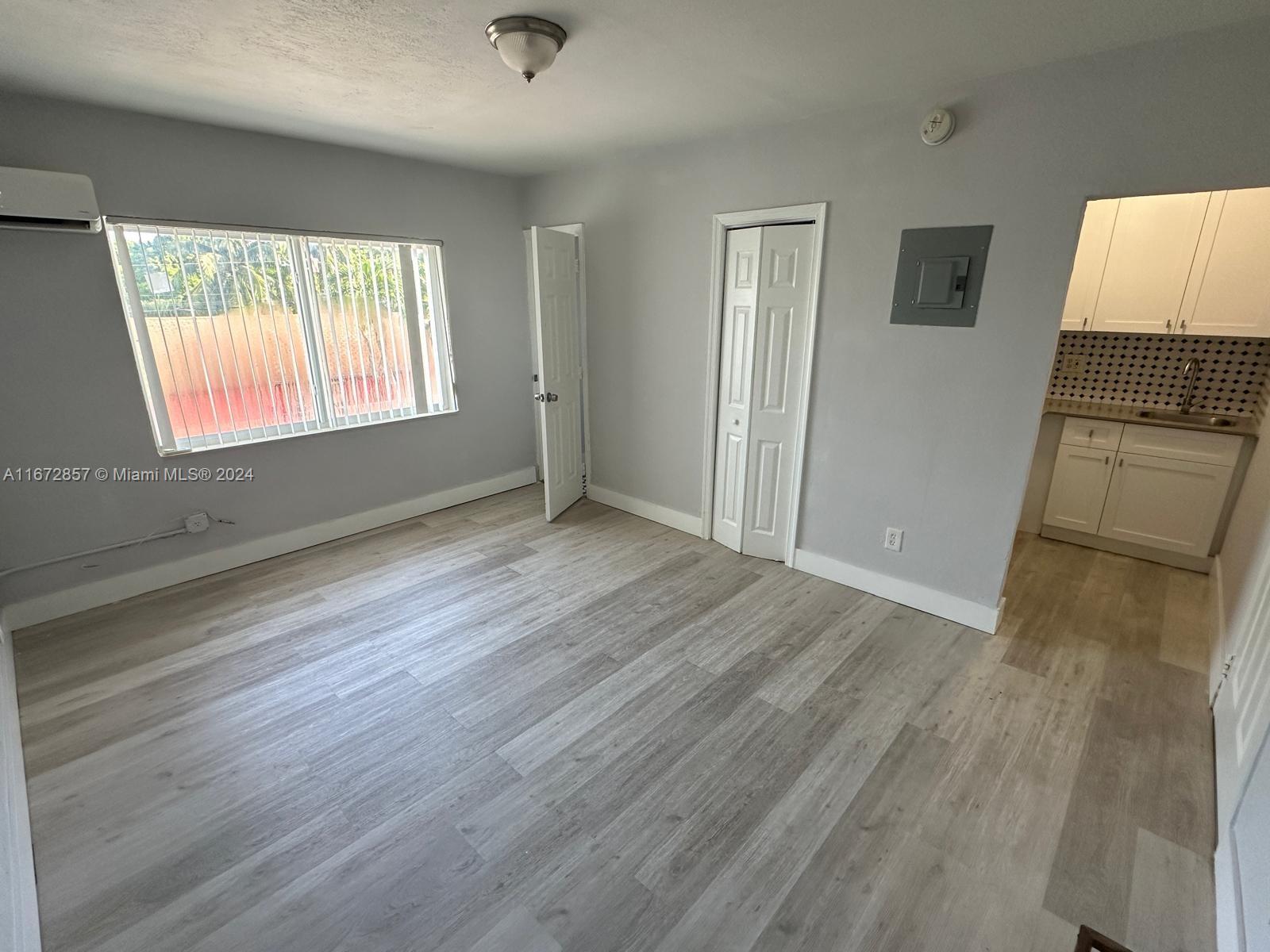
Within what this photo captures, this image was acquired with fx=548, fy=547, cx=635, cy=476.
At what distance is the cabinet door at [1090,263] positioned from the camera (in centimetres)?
327

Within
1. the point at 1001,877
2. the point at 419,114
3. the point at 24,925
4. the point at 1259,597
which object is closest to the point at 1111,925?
the point at 1001,877

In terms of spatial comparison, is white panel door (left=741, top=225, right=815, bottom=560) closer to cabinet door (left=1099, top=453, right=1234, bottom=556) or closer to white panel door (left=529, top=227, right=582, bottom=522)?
white panel door (left=529, top=227, right=582, bottom=522)

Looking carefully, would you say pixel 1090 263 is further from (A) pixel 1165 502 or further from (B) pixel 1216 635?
(B) pixel 1216 635

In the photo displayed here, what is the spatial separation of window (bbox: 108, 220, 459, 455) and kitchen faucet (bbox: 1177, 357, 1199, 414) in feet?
16.1

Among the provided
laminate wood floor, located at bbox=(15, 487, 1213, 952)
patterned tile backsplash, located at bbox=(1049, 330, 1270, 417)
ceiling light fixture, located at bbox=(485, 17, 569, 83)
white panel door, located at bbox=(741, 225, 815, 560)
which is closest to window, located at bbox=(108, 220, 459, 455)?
laminate wood floor, located at bbox=(15, 487, 1213, 952)

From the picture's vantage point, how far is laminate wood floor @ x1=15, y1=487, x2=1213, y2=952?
1489mm

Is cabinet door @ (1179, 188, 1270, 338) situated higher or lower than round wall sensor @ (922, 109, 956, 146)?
lower

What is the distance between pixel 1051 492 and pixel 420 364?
4.50m

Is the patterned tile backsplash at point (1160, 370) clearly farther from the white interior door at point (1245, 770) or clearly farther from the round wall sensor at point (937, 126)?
the white interior door at point (1245, 770)

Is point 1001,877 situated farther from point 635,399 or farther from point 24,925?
point 635,399

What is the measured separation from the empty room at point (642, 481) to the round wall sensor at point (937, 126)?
2 centimetres

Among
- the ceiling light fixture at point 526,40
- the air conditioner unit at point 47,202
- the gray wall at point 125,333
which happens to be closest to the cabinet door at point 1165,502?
the ceiling light fixture at point 526,40

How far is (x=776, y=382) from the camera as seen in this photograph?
3.24 metres

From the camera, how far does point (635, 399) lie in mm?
4035
